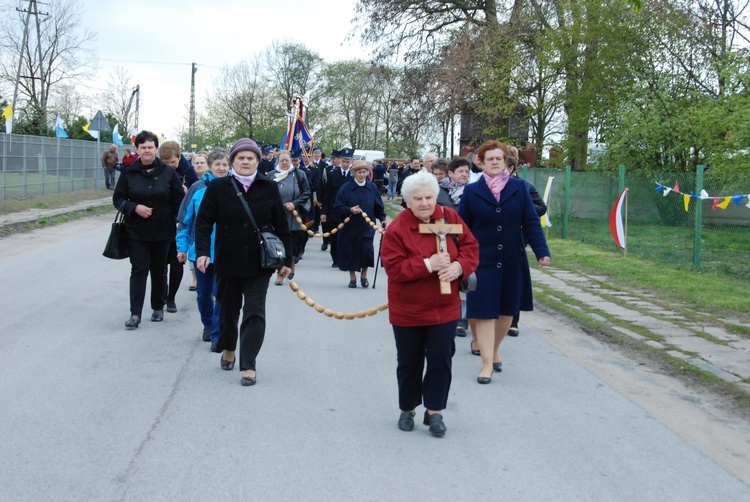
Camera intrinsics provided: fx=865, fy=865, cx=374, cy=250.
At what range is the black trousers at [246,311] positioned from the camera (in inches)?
250

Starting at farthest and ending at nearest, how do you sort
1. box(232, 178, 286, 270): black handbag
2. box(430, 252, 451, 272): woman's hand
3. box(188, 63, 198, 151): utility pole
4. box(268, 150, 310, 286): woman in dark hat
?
box(188, 63, 198, 151): utility pole → box(268, 150, 310, 286): woman in dark hat → box(232, 178, 286, 270): black handbag → box(430, 252, 451, 272): woman's hand

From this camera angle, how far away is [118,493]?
4070mm

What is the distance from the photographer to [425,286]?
16.4ft

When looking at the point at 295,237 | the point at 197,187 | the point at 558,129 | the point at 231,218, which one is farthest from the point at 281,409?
the point at 558,129

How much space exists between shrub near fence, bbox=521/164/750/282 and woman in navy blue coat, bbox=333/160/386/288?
20.3ft

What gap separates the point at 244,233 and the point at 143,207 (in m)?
2.28

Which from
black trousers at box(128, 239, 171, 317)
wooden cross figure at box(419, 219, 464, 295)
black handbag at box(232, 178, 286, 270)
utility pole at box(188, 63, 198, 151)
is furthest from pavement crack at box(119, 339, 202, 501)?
utility pole at box(188, 63, 198, 151)

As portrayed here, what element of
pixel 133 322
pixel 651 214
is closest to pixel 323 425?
pixel 133 322

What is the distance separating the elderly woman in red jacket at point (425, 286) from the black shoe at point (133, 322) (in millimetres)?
3857

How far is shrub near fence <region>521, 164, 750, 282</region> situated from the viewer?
17094 mm

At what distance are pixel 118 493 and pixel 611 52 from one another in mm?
21858

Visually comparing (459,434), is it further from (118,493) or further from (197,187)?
(197,187)

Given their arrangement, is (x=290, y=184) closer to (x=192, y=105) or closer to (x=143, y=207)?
(x=143, y=207)

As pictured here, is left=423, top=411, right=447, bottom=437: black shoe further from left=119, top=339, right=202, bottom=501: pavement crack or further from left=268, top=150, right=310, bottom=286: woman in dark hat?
left=268, top=150, right=310, bottom=286: woman in dark hat
